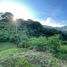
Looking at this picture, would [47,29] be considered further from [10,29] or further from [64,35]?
[10,29]

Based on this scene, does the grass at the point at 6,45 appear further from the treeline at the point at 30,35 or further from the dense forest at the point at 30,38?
the treeline at the point at 30,35

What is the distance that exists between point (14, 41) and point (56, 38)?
2448 mm

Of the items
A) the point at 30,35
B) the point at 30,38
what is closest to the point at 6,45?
the point at 30,38

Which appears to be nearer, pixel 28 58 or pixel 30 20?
pixel 28 58

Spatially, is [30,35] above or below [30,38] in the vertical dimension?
above

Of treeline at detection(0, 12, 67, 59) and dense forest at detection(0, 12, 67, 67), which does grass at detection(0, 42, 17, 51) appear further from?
treeline at detection(0, 12, 67, 59)

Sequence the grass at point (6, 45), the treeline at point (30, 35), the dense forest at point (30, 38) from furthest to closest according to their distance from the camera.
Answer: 1. the grass at point (6, 45)
2. the treeline at point (30, 35)
3. the dense forest at point (30, 38)

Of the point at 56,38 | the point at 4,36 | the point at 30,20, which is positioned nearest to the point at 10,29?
the point at 4,36

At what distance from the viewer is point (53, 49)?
7.40 metres

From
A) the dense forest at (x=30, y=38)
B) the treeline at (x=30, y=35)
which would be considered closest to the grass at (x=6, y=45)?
the dense forest at (x=30, y=38)

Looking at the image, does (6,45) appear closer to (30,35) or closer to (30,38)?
(30,38)

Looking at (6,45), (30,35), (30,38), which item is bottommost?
(6,45)

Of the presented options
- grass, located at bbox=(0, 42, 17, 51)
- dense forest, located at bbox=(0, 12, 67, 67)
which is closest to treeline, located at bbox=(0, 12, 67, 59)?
dense forest, located at bbox=(0, 12, 67, 67)

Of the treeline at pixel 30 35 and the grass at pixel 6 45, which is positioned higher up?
the treeline at pixel 30 35
